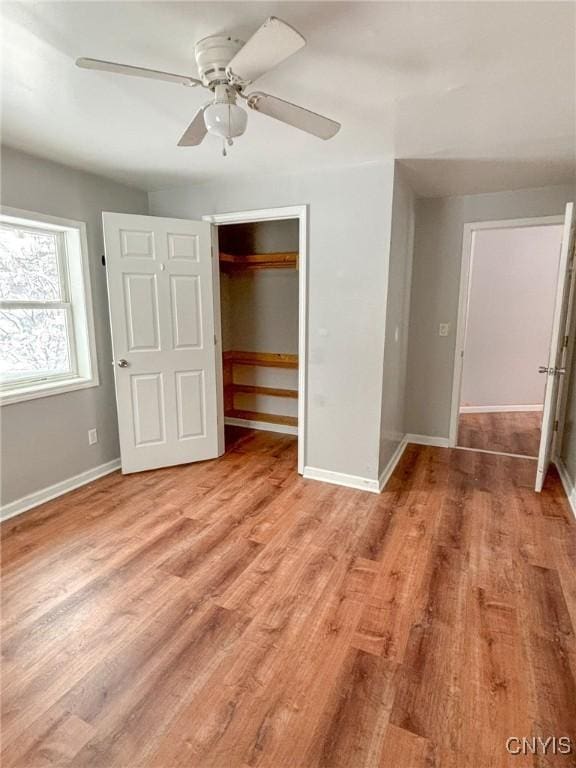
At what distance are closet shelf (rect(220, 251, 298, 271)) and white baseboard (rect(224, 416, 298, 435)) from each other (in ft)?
5.79

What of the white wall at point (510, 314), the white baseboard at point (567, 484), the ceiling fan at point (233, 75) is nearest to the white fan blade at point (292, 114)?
the ceiling fan at point (233, 75)

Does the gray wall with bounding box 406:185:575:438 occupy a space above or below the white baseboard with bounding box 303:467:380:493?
above

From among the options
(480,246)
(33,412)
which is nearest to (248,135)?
(33,412)

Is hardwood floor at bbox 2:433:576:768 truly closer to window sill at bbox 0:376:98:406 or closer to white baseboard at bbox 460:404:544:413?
window sill at bbox 0:376:98:406

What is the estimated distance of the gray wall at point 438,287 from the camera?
11.6ft

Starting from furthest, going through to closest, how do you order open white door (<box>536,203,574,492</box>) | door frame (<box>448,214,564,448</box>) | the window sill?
door frame (<box>448,214,564,448</box>)
open white door (<box>536,203,574,492</box>)
the window sill

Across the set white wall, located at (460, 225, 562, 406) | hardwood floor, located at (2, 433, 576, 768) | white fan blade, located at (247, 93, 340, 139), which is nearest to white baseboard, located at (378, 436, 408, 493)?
hardwood floor, located at (2, 433, 576, 768)

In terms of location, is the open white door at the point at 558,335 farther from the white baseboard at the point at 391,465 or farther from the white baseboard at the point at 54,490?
the white baseboard at the point at 54,490

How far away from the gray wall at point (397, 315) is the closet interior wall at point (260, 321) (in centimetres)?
119

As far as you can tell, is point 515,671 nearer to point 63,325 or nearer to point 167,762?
point 167,762

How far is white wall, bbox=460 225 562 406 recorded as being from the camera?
4871mm

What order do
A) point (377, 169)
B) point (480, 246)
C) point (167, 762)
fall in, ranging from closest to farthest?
point (167, 762), point (377, 169), point (480, 246)

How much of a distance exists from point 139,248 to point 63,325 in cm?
85

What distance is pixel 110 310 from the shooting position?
3059mm
